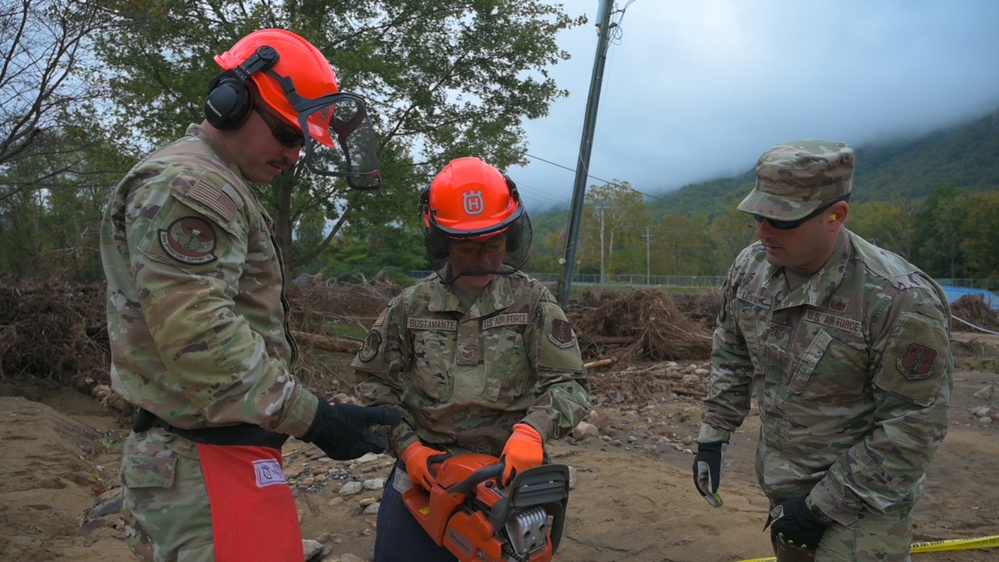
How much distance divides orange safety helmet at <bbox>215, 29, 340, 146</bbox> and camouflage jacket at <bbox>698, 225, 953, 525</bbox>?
1.77m

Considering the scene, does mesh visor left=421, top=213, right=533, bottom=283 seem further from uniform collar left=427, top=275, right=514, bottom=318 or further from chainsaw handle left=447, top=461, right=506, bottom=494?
chainsaw handle left=447, top=461, right=506, bottom=494

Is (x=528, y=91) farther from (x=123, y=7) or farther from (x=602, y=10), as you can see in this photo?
(x=123, y=7)

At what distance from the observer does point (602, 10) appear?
1623 cm

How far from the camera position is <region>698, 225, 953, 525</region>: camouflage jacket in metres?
2.22

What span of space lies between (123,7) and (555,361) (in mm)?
8527

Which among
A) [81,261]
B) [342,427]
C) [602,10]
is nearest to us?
[342,427]

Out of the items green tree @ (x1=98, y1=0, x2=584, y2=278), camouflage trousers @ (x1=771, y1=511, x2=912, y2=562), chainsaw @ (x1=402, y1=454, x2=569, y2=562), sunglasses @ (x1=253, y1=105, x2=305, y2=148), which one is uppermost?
green tree @ (x1=98, y1=0, x2=584, y2=278)

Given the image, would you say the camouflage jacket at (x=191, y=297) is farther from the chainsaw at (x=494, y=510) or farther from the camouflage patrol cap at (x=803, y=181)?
the camouflage patrol cap at (x=803, y=181)

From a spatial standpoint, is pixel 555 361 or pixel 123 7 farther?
pixel 123 7

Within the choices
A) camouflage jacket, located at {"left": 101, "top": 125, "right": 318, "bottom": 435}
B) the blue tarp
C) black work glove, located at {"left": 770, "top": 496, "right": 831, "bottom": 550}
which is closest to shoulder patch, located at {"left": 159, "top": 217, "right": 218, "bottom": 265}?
camouflage jacket, located at {"left": 101, "top": 125, "right": 318, "bottom": 435}

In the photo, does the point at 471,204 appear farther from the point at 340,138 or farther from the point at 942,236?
the point at 942,236

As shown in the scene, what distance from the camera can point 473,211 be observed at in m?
2.65

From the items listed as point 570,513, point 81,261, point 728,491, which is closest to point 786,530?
point 570,513

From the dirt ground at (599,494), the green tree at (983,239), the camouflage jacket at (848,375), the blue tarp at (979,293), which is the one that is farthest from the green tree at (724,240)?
the camouflage jacket at (848,375)
